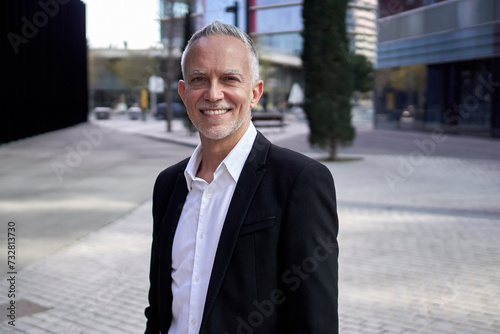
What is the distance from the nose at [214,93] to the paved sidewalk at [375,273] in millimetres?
3084

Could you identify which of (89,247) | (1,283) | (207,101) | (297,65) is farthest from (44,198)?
(297,65)

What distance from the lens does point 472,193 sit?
11055mm

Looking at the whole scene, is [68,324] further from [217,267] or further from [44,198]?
[44,198]

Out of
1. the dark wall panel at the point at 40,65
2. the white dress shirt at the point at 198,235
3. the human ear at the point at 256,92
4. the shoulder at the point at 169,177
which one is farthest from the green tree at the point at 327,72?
the white dress shirt at the point at 198,235

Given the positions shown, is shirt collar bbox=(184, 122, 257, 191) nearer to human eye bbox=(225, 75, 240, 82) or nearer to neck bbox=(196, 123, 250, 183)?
neck bbox=(196, 123, 250, 183)

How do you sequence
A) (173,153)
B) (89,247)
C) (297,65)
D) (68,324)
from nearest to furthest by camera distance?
1. (68,324)
2. (89,247)
3. (173,153)
4. (297,65)

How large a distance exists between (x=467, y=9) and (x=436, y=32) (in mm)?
2803

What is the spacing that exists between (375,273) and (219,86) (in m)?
4.48

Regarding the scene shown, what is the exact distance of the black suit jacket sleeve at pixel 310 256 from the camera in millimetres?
1814

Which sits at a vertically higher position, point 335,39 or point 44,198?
point 335,39

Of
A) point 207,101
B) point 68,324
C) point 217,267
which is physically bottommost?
point 68,324

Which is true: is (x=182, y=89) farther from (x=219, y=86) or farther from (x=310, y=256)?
(x=310, y=256)

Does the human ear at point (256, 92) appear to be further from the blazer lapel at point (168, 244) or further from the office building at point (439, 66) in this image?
the office building at point (439, 66)

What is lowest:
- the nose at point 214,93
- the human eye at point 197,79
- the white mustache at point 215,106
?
the white mustache at point 215,106
